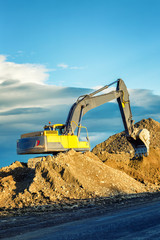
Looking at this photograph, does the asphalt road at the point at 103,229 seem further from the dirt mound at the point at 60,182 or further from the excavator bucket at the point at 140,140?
the excavator bucket at the point at 140,140

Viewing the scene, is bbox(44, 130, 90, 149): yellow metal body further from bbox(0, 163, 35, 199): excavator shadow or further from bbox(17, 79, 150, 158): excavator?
bbox(0, 163, 35, 199): excavator shadow

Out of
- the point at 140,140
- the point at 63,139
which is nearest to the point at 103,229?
the point at 63,139

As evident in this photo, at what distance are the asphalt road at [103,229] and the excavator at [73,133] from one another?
7942 millimetres

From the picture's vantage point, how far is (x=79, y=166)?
15.6m

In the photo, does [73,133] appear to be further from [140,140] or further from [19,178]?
[140,140]

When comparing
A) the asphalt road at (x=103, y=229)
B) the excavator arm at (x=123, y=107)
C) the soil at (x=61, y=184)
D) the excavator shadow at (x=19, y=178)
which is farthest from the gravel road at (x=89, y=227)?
the excavator arm at (x=123, y=107)

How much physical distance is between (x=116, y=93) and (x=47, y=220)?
A: 47.3 ft

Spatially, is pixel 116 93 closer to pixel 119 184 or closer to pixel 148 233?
pixel 119 184

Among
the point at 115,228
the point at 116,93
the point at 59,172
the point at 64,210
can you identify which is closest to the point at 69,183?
the point at 59,172

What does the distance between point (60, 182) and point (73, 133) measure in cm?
420

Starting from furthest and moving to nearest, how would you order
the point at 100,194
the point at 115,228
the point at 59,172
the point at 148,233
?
the point at 59,172
the point at 100,194
the point at 115,228
the point at 148,233

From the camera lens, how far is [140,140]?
2181 cm

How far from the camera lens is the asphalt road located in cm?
→ 607

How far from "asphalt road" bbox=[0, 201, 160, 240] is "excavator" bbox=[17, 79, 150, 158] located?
7942 mm
